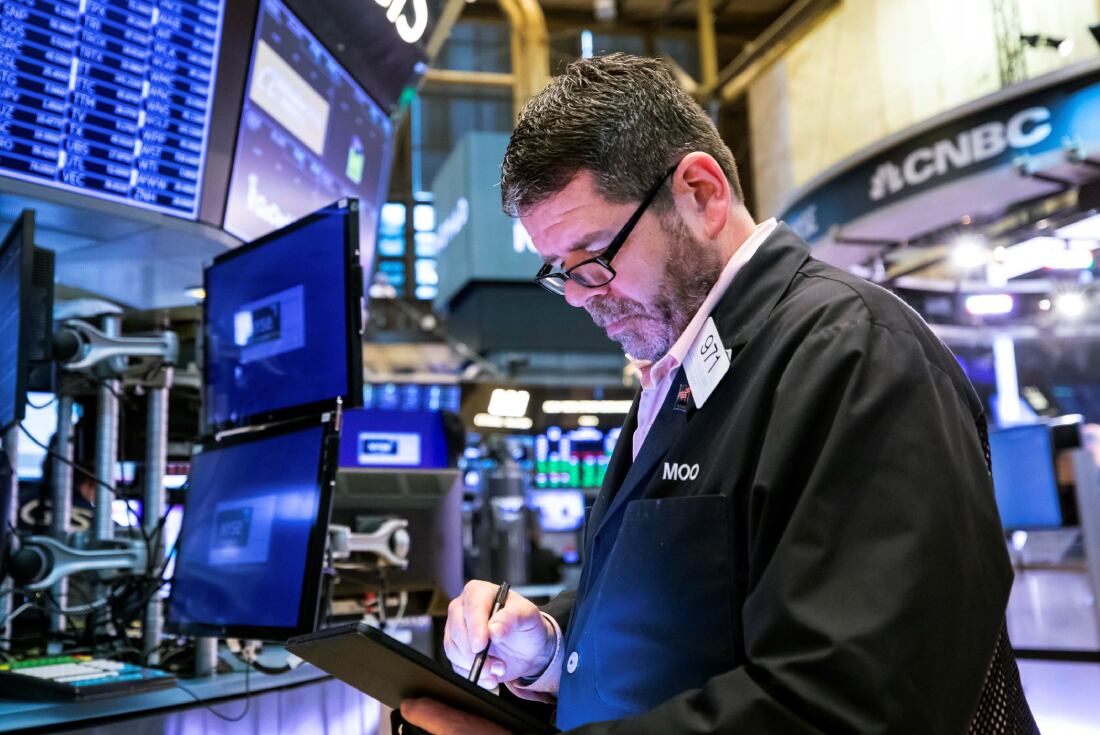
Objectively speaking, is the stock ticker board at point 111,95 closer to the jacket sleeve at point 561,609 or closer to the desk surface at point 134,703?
the desk surface at point 134,703

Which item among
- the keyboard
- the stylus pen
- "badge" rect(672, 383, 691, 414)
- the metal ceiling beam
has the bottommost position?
the keyboard

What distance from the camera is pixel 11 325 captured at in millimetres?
1985

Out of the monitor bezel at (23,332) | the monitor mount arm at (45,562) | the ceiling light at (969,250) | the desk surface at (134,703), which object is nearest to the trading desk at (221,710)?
the desk surface at (134,703)

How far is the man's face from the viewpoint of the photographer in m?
1.17

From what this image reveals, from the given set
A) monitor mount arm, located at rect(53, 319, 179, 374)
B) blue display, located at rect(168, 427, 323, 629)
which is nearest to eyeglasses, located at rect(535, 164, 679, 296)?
blue display, located at rect(168, 427, 323, 629)

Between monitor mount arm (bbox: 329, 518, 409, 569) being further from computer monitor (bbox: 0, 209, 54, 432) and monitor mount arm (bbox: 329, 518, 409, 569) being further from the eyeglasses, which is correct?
the eyeglasses

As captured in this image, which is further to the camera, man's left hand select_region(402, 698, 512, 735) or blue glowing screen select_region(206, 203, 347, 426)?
blue glowing screen select_region(206, 203, 347, 426)

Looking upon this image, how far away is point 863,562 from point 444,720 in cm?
49

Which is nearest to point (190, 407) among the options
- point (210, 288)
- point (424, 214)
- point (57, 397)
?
point (57, 397)

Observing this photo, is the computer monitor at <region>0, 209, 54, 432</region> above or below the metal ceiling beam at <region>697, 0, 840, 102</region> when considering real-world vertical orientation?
below

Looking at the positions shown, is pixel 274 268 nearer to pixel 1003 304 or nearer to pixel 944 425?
pixel 944 425

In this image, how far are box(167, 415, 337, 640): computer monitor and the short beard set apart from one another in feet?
2.81

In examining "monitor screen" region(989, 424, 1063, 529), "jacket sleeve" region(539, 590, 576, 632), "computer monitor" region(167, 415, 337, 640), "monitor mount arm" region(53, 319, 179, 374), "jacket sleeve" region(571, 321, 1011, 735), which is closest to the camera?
"jacket sleeve" region(571, 321, 1011, 735)

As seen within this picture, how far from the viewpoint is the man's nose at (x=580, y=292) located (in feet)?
4.06
